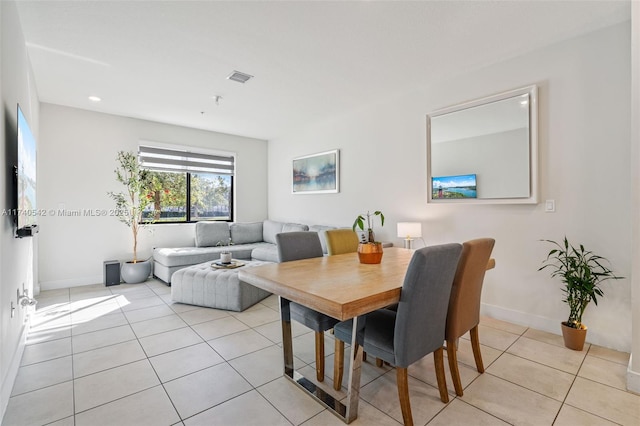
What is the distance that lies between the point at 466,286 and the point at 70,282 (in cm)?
523

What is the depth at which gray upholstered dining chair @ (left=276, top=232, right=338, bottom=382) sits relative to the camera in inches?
78.6

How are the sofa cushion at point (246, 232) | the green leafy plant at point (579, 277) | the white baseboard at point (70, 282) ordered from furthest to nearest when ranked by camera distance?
the sofa cushion at point (246, 232)
the white baseboard at point (70, 282)
the green leafy plant at point (579, 277)

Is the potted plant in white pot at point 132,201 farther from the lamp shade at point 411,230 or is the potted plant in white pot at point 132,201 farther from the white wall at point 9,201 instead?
the lamp shade at point 411,230

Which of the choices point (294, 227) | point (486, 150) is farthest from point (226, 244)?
point (486, 150)

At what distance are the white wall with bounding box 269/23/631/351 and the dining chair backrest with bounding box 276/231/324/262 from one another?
5.57 feet

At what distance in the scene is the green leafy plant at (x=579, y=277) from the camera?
2447 mm

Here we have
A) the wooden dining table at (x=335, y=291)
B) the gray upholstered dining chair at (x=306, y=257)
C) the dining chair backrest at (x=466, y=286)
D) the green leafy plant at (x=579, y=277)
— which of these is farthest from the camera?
the green leafy plant at (x=579, y=277)


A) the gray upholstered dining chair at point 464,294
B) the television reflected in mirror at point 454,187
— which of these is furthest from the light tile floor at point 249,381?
the television reflected in mirror at point 454,187

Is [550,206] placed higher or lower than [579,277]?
higher

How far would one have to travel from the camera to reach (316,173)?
5355 millimetres

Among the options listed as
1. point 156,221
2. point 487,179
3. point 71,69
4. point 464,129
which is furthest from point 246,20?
point 156,221

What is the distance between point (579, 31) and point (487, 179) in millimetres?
1392

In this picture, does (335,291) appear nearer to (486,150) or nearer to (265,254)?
(486,150)

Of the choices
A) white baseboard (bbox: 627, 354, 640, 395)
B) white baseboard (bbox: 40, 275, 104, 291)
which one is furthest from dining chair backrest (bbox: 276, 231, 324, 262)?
white baseboard (bbox: 40, 275, 104, 291)
